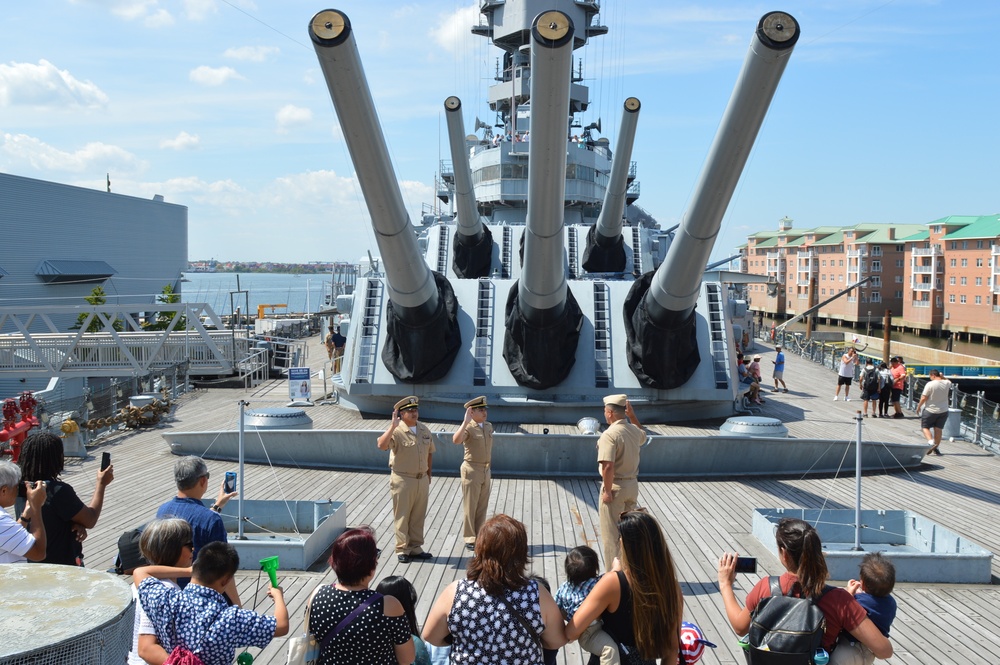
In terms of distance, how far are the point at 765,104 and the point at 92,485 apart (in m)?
6.66

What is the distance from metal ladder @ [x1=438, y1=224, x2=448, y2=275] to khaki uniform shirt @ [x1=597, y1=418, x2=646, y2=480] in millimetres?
8324

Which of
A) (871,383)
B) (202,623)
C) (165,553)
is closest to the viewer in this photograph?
(202,623)

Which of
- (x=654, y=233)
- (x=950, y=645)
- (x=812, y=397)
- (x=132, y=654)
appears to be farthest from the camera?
(x=654, y=233)

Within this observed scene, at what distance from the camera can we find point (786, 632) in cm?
257

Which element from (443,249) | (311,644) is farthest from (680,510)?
(443,249)

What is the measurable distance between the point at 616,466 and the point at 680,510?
198 cm

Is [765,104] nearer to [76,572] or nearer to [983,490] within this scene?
[983,490]

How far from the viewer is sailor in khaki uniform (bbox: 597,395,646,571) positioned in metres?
4.92

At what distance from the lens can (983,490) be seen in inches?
293

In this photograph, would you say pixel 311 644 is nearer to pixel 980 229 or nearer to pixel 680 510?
pixel 680 510

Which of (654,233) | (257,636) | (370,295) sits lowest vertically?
(257,636)

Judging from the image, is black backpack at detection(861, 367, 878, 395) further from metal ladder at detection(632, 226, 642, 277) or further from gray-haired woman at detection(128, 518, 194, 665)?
gray-haired woman at detection(128, 518, 194, 665)

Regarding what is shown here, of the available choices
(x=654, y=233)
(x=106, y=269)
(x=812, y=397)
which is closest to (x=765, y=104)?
(x=812, y=397)

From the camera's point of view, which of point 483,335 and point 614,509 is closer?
point 614,509
